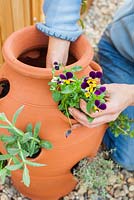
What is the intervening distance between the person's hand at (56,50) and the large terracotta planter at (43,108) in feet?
0.14

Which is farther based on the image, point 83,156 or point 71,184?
point 71,184

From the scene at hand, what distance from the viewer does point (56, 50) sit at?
1.07 meters

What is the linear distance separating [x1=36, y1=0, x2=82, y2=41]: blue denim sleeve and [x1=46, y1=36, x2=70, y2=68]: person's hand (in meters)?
0.01

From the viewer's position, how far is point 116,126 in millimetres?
1136

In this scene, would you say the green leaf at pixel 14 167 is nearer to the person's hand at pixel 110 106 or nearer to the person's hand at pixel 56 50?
the person's hand at pixel 110 106

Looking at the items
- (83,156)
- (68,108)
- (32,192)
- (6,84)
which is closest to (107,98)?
(68,108)

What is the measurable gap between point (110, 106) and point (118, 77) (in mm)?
543

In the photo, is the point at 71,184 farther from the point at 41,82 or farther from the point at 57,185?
the point at 41,82

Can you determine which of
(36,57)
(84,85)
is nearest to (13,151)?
(84,85)

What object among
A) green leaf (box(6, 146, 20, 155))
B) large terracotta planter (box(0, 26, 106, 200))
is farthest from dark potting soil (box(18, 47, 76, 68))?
green leaf (box(6, 146, 20, 155))

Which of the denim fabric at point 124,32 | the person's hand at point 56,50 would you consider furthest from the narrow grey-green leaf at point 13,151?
the denim fabric at point 124,32

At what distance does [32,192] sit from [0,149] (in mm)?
208

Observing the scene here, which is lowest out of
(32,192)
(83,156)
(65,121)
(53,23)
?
(32,192)

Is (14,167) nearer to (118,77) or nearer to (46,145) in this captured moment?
(46,145)
